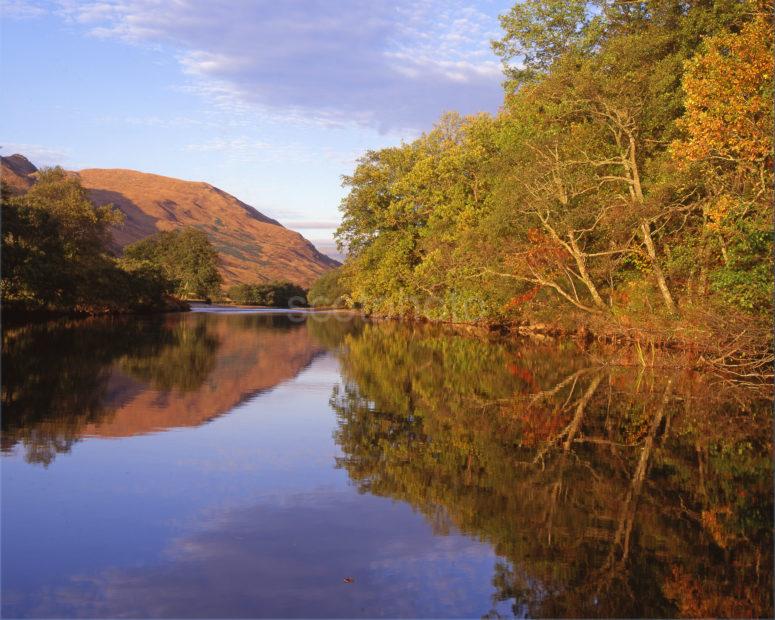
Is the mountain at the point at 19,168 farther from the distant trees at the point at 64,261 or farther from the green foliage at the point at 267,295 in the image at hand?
the distant trees at the point at 64,261

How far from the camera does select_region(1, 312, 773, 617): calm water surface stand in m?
5.45

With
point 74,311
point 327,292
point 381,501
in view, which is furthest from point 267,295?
point 381,501

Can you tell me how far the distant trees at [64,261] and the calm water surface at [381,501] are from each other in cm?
2596

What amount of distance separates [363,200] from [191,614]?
53.6 m

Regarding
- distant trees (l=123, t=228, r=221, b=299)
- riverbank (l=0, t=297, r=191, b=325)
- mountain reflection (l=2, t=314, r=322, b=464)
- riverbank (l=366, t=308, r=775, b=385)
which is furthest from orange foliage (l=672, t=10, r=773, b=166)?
distant trees (l=123, t=228, r=221, b=299)

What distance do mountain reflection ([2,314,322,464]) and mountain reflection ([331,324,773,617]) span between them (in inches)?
122

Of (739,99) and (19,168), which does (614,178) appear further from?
(19,168)

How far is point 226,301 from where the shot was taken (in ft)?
365

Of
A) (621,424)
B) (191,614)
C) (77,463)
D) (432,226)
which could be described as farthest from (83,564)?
(432,226)

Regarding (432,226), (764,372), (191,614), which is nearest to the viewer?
(191,614)

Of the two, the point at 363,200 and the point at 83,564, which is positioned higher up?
the point at 363,200

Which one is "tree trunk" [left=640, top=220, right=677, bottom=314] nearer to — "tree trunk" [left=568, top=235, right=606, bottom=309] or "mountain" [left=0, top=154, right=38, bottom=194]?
"tree trunk" [left=568, top=235, right=606, bottom=309]

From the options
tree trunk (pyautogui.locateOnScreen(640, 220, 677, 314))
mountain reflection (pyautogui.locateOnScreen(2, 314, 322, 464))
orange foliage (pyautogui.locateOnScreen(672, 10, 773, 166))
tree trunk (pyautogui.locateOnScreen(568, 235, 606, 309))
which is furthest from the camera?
tree trunk (pyautogui.locateOnScreen(568, 235, 606, 309))

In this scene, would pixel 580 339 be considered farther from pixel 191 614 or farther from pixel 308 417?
pixel 191 614
